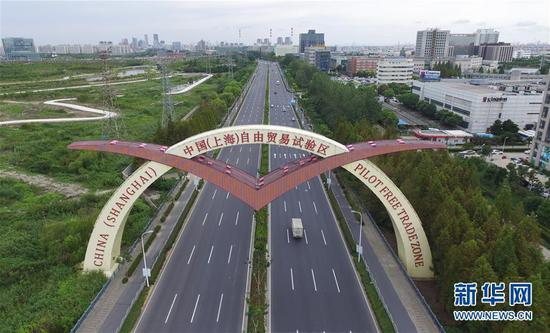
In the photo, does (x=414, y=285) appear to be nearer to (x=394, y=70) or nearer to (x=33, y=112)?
(x=33, y=112)

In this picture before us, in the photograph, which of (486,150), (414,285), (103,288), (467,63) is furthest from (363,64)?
(103,288)

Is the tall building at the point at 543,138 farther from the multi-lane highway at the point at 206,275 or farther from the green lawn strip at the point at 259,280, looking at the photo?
the multi-lane highway at the point at 206,275

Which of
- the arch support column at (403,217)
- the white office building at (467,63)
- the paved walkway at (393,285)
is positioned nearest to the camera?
the paved walkway at (393,285)

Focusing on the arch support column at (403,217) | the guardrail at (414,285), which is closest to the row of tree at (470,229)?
the guardrail at (414,285)

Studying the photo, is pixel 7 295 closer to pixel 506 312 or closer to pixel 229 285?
pixel 229 285

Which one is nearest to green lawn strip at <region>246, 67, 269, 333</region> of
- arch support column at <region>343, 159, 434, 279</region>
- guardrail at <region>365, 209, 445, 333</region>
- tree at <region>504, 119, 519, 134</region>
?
arch support column at <region>343, 159, 434, 279</region>

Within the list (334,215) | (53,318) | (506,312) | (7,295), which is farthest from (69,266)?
(506,312)
